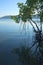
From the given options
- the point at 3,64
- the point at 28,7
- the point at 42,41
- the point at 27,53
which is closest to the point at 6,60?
the point at 3,64

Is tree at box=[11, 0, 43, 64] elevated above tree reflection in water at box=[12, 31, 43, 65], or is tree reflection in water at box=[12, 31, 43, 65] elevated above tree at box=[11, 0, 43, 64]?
tree at box=[11, 0, 43, 64]

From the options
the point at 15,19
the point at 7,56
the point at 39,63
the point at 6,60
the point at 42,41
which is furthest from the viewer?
the point at 15,19

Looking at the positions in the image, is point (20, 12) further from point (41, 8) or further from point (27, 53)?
point (27, 53)

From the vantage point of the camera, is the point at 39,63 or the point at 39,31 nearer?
the point at 39,63

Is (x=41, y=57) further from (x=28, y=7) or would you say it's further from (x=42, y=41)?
(x=28, y=7)

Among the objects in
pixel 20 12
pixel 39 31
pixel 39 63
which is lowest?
pixel 39 63

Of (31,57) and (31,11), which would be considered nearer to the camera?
(31,57)

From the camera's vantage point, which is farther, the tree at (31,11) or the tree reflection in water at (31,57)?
the tree at (31,11)

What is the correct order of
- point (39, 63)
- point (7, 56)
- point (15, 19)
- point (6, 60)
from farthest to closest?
point (15, 19) → point (7, 56) → point (6, 60) → point (39, 63)

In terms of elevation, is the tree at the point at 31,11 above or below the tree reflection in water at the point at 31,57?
above

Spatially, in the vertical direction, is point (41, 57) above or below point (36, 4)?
below

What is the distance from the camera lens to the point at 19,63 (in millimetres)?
8359

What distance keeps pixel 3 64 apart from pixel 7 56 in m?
1.32

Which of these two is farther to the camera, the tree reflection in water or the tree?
the tree
